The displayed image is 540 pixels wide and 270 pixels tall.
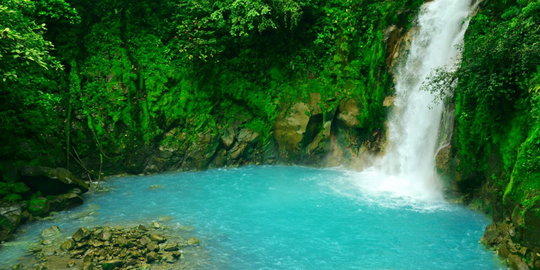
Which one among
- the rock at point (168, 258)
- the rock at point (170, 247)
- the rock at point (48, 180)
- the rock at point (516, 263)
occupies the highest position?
the rock at point (48, 180)

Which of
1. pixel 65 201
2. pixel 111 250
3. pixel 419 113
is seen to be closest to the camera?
pixel 111 250

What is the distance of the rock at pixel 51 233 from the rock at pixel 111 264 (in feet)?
8.02

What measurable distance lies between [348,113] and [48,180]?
449 inches

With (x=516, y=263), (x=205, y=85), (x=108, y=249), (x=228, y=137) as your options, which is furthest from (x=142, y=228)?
(x=516, y=263)

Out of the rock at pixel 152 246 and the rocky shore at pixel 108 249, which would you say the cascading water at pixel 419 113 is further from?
the rock at pixel 152 246

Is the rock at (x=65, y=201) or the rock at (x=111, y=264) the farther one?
the rock at (x=65, y=201)

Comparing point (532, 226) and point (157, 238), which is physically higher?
point (532, 226)

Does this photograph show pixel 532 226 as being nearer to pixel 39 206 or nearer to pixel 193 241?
pixel 193 241

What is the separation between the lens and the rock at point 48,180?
1033 cm

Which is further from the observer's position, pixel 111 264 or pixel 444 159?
pixel 444 159

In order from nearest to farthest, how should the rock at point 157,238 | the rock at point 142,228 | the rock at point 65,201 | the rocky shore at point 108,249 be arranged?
1. the rocky shore at point 108,249
2. the rock at point 157,238
3. the rock at point 142,228
4. the rock at point 65,201

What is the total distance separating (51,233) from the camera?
8773mm

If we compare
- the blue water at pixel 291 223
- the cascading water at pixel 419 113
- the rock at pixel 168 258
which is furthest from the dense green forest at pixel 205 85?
the rock at pixel 168 258

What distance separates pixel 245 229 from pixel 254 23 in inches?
354
